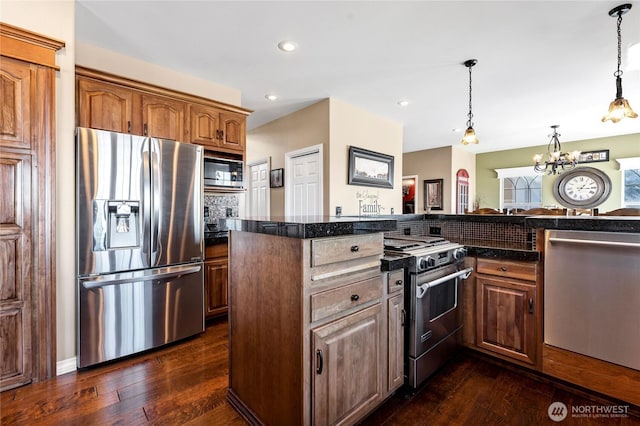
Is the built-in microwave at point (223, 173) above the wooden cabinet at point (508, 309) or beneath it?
above

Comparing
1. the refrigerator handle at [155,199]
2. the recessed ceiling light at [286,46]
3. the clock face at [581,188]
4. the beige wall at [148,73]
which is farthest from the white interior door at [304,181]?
the clock face at [581,188]

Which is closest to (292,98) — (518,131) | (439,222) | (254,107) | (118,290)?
(254,107)

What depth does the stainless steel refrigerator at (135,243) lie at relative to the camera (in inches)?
84.3

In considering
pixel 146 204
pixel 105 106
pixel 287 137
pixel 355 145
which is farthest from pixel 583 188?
pixel 105 106

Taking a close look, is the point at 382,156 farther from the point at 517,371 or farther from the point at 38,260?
the point at 38,260

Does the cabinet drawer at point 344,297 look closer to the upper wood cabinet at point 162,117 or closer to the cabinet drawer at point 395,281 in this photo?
the cabinet drawer at point 395,281

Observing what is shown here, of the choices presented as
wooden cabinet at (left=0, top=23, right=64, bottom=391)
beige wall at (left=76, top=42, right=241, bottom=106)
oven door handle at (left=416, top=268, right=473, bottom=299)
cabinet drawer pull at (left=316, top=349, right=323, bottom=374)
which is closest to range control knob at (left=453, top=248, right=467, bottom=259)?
oven door handle at (left=416, top=268, right=473, bottom=299)

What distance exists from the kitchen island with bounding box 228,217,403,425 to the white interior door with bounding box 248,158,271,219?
11.3 ft

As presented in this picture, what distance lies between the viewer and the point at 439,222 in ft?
9.28

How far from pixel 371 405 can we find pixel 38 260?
2.33 m

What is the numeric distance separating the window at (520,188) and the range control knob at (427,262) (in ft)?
23.1

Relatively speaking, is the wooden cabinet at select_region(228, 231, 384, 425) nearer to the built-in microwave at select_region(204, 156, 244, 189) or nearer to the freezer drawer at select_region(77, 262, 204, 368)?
the freezer drawer at select_region(77, 262, 204, 368)

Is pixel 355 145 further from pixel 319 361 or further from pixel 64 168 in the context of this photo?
pixel 319 361

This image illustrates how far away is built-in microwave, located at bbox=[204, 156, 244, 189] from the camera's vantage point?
317 centimetres
